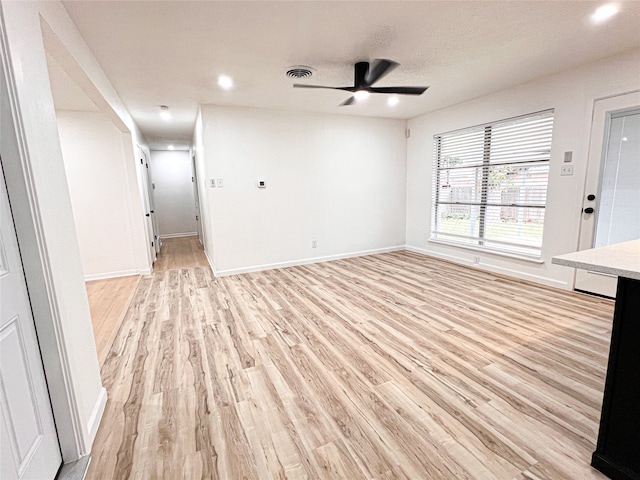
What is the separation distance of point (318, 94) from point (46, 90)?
2.96 meters

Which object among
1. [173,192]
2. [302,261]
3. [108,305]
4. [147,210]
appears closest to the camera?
[108,305]

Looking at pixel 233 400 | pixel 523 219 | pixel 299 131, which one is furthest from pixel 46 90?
pixel 523 219

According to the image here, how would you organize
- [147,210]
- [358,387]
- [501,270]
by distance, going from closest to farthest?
[358,387]
[501,270]
[147,210]

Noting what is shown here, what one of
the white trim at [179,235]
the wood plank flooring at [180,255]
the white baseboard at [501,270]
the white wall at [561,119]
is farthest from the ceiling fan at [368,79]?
the white trim at [179,235]

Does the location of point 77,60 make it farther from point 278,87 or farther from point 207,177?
point 207,177

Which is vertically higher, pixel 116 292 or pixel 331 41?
pixel 331 41

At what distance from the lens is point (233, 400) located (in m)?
1.84

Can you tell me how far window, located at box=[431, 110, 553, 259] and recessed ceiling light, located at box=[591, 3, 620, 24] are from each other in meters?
1.38

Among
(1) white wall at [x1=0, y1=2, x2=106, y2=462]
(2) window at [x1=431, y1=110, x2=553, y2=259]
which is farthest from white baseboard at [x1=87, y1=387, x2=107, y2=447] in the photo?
(2) window at [x1=431, y1=110, x2=553, y2=259]

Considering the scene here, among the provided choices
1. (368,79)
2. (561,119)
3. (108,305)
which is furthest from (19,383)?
(561,119)

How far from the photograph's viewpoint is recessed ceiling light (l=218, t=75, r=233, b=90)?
126 inches

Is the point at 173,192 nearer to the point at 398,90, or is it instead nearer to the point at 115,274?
the point at 115,274

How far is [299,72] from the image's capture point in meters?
3.06

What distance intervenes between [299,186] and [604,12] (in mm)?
3729
